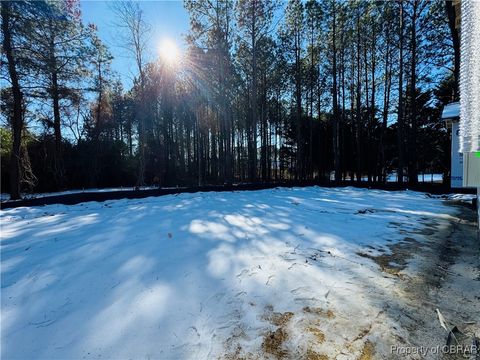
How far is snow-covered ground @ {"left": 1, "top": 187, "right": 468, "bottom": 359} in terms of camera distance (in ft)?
4.59

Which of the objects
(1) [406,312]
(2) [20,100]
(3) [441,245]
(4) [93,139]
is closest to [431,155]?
(3) [441,245]

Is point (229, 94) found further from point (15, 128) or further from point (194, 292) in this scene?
point (194, 292)

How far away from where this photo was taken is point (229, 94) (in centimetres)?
1400

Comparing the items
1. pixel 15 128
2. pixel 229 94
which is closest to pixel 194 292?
pixel 15 128

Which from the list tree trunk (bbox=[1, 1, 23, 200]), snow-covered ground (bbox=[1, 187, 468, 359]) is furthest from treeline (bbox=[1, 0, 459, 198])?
snow-covered ground (bbox=[1, 187, 468, 359])

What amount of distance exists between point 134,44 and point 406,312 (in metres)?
13.0

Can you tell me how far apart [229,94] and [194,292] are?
13370 millimetres

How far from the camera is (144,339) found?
1433 mm

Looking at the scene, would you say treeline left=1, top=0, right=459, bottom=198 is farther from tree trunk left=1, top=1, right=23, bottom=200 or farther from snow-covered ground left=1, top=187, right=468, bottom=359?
snow-covered ground left=1, top=187, right=468, bottom=359

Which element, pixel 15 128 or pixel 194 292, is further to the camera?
pixel 15 128

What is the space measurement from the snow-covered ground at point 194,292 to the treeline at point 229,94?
24.8 ft

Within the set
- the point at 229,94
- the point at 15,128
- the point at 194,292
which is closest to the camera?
the point at 194,292

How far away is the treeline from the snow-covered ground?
24.8 feet

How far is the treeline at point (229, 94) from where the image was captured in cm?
853
